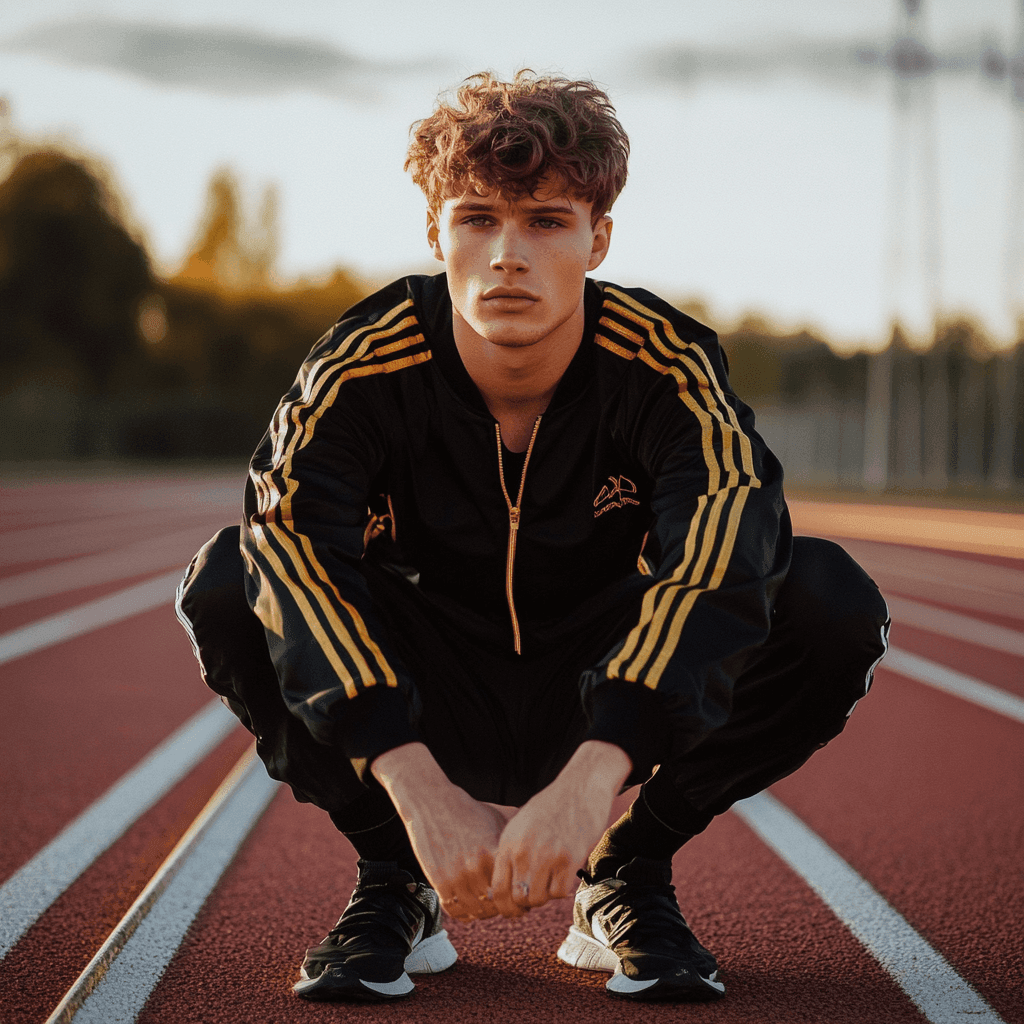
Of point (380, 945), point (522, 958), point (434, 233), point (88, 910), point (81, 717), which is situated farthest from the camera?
point (81, 717)

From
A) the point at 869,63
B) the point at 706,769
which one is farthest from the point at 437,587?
the point at 869,63

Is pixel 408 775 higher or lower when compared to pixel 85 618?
higher

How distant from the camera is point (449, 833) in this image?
211cm

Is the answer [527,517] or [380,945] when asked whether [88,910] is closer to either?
[380,945]

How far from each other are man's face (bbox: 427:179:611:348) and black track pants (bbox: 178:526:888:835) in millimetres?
689

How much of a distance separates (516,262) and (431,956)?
157cm

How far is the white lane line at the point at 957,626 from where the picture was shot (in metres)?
8.24

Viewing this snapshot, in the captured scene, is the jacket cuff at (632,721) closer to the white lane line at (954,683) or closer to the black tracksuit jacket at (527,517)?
the black tracksuit jacket at (527,517)

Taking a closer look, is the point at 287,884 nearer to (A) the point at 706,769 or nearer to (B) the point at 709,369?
(A) the point at 706,769

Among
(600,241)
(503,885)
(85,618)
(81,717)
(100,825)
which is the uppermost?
(600,241)

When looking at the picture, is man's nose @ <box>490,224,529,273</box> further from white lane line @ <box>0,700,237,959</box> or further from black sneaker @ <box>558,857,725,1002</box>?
white lane line @ <box>0,700,237,959</box>

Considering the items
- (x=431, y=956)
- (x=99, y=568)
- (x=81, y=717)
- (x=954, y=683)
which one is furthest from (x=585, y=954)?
(x=99, y=568)

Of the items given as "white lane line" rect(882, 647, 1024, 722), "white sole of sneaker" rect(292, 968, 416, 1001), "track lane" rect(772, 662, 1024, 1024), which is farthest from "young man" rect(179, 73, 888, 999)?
"white lane line" rect(882, 647, 1024, 722)

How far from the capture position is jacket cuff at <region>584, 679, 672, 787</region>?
224cm
